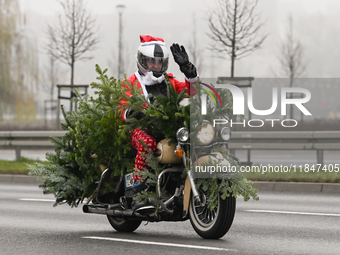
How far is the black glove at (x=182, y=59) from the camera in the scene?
265 inches

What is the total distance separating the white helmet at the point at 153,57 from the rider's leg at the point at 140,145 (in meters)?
0.70

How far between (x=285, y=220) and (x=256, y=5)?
12694 mm

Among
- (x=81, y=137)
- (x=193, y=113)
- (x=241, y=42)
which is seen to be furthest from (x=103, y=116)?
(x=241, y=42)

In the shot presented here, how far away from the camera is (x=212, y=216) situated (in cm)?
672

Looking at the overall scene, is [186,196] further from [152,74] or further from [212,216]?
[152,74]

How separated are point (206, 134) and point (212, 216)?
2.68 feet

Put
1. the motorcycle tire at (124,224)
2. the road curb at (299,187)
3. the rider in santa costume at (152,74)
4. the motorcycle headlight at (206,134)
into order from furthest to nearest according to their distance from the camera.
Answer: the road curb at (299,187), the motorcycle tire at (124,224), the rider in santa costume at (152,74), the motorcycle headlight at (206,134)

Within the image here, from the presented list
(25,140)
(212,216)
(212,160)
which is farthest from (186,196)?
(25,140)

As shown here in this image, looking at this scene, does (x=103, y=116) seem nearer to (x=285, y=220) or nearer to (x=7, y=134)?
(x=285, y=220)

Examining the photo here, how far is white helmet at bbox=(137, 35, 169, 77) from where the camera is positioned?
23.6 feet

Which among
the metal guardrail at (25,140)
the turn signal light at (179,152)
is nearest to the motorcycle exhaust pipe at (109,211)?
the turn signal light at (179,152)

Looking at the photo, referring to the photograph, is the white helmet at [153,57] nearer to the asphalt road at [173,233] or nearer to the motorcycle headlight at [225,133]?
the motorcycle headlight at [225,133]

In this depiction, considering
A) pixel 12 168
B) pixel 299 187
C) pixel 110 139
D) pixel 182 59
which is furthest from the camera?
pixel 12 168

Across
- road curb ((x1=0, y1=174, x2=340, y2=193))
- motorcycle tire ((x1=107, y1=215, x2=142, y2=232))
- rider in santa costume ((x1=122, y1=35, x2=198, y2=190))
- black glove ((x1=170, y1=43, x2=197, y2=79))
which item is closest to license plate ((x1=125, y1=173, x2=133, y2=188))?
rider in santa costume ((x1=122, y1=35, x2=198, y2=190))
